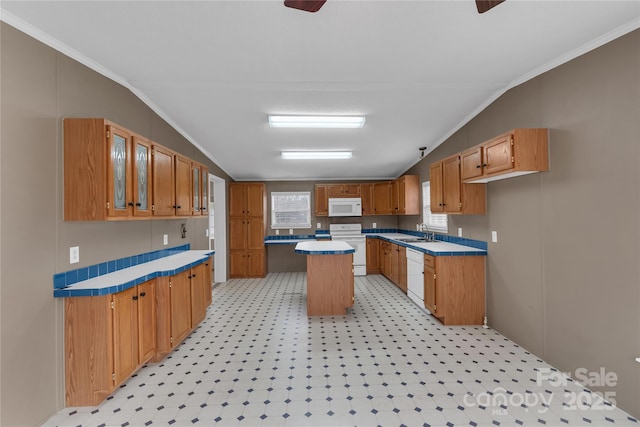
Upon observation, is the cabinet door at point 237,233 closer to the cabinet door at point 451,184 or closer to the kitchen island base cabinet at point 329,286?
the kitchen island base cabinet at point 329,286

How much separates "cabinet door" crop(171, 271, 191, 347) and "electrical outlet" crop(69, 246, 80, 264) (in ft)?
2.70

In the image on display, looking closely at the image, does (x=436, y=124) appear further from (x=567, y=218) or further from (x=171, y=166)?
(x=171, y=166)

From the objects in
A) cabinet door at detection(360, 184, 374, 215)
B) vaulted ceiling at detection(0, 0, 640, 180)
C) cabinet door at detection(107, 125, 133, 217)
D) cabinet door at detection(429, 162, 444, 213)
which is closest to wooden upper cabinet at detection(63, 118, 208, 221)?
cabinet door at detection(107, 125, 133, 217)

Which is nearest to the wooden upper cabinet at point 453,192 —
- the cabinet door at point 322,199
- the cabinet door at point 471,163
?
the cabinet door at point 471,163

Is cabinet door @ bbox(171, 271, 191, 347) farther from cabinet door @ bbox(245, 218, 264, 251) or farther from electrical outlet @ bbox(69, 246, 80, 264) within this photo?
cabinet door @ bbox(245, 218, 264, 251)

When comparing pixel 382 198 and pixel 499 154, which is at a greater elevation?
pixel 499 154

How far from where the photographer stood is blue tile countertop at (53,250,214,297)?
6.91ft

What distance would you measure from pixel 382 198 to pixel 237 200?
3.46 m

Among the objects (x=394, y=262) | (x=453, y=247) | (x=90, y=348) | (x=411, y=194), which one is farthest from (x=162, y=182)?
(x=411, y=194)

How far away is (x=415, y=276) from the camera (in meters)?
4.40

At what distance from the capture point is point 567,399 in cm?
220

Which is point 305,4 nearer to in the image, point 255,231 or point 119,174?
point 119,174

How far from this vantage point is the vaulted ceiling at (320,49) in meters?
1.90

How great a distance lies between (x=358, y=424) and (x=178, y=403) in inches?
55.7
